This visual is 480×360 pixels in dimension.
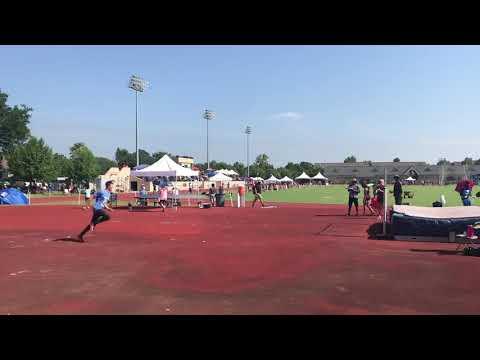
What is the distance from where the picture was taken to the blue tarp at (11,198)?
106 feet

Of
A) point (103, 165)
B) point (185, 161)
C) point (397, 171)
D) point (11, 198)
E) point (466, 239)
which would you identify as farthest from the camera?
point (103, 165)

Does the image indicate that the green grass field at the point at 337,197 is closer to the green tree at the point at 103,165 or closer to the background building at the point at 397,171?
the green tree at the point at 103,165

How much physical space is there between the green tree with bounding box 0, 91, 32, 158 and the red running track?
293 ft

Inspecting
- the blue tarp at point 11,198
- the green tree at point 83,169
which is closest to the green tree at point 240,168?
the green tree at point 83,169

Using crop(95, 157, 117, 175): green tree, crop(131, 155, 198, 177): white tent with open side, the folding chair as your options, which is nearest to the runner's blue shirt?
the folding chair

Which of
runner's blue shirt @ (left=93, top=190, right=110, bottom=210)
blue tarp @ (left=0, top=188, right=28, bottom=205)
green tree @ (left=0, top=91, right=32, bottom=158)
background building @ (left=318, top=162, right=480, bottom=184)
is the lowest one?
blue tarp @ (left=0, top=188, right=28, bottom=205)

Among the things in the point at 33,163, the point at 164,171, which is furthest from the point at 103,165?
the point at 164,171

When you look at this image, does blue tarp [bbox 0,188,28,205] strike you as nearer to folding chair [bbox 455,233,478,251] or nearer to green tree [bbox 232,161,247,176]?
folding chair [bbox 455,233,478,251]

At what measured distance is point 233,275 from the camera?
26.6 feet

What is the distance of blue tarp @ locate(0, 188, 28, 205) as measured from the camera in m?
32.4

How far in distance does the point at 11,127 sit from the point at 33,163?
37.6 meters

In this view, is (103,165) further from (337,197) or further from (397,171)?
(337,197)
